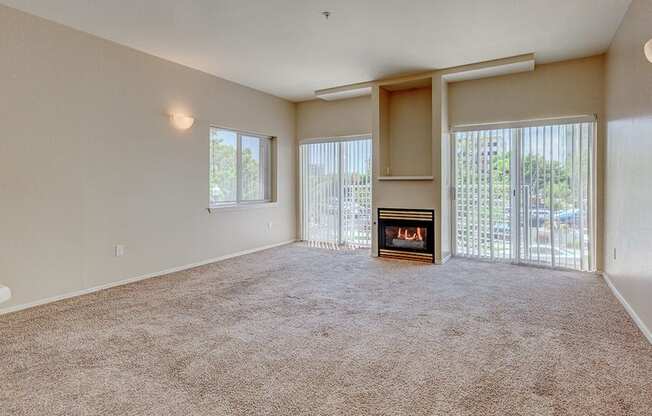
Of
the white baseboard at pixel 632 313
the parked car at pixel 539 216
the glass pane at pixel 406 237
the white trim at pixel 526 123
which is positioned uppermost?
the white trim at pixel 526 123

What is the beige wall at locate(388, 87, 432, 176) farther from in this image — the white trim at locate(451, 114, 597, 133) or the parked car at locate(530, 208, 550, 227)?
the parked car at locate(530, 208, 550, 227)

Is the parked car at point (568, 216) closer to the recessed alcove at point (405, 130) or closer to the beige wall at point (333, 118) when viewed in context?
the recessed alcove at point (405, 130)

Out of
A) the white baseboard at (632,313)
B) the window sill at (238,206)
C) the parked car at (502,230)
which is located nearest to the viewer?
the white baseboard at (632,313)

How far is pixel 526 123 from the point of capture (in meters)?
4.95

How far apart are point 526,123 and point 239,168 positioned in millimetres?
4226

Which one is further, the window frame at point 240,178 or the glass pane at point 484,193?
the window frame at point 240,178

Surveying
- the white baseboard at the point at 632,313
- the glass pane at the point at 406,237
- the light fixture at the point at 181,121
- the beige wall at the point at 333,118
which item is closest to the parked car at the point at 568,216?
the white baseboard at the point at 632,313

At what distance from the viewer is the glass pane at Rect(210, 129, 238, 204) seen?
5457 mm

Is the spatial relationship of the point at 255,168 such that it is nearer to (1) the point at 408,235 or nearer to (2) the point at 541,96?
(1) the point at 408,235

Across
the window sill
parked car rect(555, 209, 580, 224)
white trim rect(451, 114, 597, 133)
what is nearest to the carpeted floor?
parked car rect(555, 209, 580, 224)

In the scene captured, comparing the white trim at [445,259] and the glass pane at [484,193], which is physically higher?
the glass pane at [484,193]

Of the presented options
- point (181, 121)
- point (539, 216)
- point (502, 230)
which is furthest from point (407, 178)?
point (181, 121)

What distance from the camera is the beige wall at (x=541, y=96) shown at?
4.55 metres

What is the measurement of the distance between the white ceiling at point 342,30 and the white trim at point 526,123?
753 millimetres
